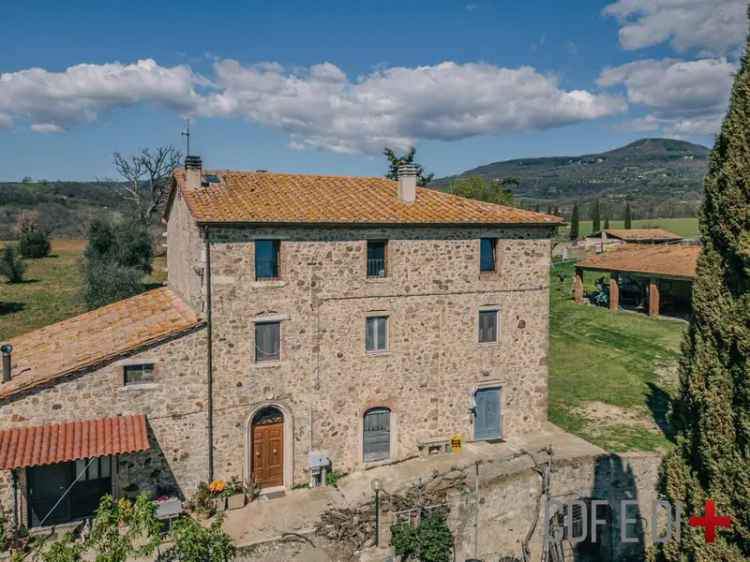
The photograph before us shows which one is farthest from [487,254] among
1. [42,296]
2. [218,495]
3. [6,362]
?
[42,296]

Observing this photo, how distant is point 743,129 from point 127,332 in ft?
51.7

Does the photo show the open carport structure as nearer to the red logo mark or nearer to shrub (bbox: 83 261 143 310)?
the red logo mark

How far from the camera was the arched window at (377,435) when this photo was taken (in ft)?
61.2

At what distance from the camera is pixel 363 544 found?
1588cm

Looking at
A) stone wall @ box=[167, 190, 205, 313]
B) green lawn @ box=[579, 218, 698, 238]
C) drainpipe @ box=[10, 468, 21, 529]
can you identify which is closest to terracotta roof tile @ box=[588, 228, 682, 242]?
green lawn @ box=[579, 218, 698, 238]

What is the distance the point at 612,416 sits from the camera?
72.6ft

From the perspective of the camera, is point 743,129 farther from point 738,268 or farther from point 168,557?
point 168,557

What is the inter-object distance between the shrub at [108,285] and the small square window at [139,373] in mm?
19673

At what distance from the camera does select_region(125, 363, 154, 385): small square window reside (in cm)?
1554

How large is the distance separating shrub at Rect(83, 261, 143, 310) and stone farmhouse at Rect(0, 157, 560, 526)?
14.1 m

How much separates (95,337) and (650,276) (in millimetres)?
28713

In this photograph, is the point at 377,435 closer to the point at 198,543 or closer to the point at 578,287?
the point at 198,543

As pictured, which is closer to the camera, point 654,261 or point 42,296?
point 654,261

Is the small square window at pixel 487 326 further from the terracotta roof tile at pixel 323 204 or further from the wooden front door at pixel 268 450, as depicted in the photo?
the wooden front door at pixel 268 450
